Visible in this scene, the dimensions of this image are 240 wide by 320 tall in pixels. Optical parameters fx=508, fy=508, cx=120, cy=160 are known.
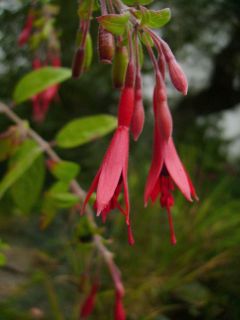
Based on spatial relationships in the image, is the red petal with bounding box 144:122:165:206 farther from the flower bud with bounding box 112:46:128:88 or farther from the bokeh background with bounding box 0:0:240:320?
the bokeh background with bounding box 0:0:240:320

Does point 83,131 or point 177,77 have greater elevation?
point 177,77

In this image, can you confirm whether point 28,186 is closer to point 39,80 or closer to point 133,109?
point 39,80

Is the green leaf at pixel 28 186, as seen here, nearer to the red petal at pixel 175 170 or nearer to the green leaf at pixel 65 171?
the green leaf at pixel 65 171

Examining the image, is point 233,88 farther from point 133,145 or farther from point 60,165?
point 60,165

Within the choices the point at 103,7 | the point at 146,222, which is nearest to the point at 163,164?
the point at 103,7

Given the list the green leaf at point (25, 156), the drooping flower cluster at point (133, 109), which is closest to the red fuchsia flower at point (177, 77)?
the drooping flower cluster at point (133, 109)

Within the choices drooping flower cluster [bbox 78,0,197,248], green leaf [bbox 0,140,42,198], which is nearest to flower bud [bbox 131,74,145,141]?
drooping flower cluster [bbox 78,0,197,248]
